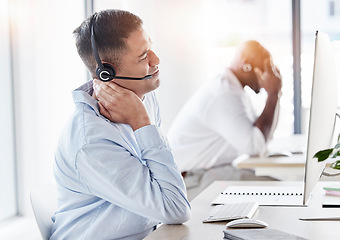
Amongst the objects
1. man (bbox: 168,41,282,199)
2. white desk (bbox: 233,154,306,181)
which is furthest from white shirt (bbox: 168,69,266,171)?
white desk (bbox: 233,154,306,181)

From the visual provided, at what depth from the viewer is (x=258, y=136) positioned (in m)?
3.45

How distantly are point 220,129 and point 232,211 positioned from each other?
180 cm

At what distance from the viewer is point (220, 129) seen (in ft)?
11.3

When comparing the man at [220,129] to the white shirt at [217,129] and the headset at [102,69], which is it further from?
the headset at [102,69]

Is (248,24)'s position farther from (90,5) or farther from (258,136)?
(258,136)

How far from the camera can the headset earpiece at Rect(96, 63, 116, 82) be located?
1.74 meters

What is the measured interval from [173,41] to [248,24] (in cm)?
151

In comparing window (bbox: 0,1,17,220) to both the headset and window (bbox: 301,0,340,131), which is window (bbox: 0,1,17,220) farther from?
window (bbox: 301,0,340,131)

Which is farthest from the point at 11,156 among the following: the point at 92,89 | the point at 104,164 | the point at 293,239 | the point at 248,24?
the point at 248,24

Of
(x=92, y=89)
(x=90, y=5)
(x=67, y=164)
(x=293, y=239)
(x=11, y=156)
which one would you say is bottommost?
(x=11, y=156)

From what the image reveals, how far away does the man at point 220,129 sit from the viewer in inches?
133

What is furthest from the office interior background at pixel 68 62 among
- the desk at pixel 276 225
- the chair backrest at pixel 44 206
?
the chair backrest at pixel 44 206

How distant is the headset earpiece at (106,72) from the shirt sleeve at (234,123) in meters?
1.73

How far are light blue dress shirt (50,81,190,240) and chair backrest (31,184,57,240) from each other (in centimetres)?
3
